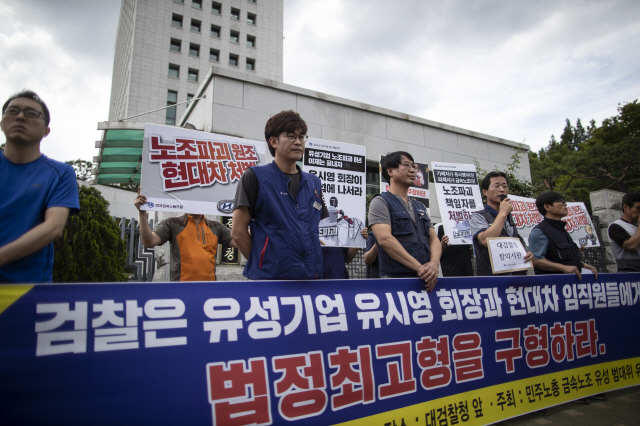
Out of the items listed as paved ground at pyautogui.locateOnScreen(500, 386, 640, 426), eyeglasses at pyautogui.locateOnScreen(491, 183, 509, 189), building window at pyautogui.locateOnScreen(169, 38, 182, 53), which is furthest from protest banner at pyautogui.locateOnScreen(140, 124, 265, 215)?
building window at pyautogui.locateOnScreen(169, 38, 182, 53)

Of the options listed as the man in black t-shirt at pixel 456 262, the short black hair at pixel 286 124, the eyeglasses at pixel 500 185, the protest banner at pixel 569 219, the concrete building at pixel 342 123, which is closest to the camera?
the short black hair at pixel 286 124

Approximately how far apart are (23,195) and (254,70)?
121 ft

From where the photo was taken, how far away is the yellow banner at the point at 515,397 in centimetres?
211

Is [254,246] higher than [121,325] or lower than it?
higher

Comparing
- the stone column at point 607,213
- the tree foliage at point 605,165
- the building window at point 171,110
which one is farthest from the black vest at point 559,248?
the building window at point 171,110

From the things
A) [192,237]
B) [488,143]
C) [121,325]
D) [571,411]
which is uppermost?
[488,143]

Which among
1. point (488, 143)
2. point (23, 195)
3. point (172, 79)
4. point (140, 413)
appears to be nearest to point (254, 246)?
point (140, 413)

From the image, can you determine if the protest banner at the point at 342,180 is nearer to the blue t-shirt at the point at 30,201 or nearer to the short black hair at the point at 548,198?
the short black hair at the point at 548,198

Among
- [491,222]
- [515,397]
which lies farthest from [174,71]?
[515,397]

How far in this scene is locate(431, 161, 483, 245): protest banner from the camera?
4.66 metres

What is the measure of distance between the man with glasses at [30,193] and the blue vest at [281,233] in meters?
1.01

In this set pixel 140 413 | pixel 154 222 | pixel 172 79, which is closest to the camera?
pixel 140 413

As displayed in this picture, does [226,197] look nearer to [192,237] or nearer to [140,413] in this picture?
[192,237]

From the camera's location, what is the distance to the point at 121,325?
5.40 ft
